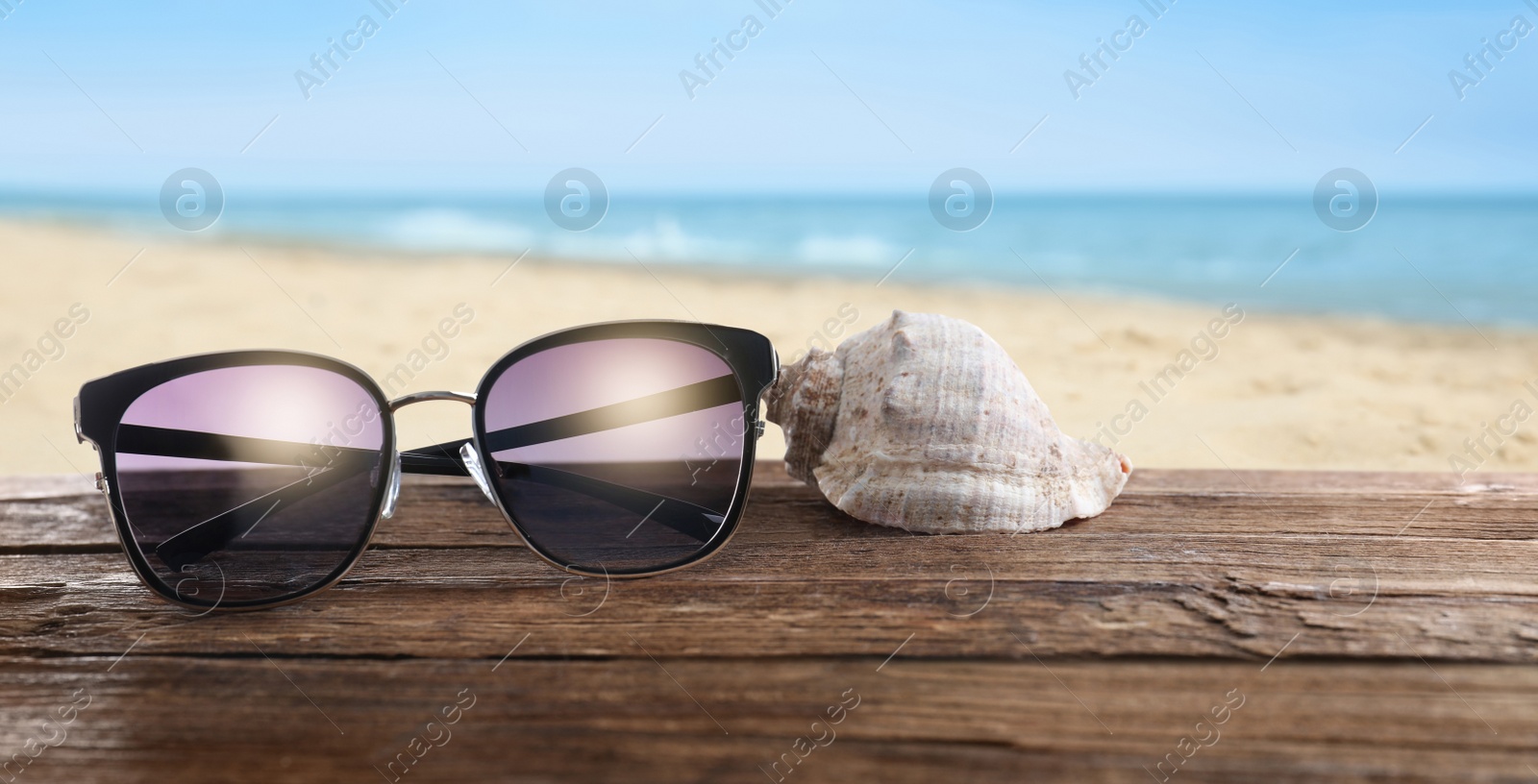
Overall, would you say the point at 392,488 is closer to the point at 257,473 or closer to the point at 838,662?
the point at 257,473

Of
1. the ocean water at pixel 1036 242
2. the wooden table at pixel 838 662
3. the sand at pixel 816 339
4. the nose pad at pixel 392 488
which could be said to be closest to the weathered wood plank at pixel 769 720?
the wooden table at pixel 838 662

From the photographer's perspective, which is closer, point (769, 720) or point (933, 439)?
point (769, 720)

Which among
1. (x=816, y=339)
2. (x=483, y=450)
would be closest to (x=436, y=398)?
(x=483, y=450)

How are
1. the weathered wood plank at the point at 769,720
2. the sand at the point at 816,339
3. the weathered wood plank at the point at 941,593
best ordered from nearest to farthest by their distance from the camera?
the weathered wood plank at the point at 769,720 < the weathered wood plank at the point at 941,593 < the sand at the point at 816,339

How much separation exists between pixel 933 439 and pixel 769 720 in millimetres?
703

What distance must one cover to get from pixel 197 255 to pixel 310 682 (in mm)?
8178

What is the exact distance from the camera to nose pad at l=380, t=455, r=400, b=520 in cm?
148

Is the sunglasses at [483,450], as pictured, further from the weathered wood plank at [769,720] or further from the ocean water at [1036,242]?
the ocean water at [1036,242]

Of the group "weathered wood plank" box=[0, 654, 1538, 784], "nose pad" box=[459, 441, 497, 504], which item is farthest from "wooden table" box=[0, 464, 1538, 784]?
"nose pad" box=[459, 441, 497, 504]

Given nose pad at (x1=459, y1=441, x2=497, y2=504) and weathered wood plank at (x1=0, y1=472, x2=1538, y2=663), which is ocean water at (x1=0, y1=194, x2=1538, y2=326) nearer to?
weathered wood plank at (x1=0, y1=472, x2=1538, y2=663)

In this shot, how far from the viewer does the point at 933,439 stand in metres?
1.56

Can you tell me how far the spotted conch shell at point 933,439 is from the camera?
4.97ft

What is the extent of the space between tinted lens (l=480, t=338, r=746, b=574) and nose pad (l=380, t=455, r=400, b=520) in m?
0.15

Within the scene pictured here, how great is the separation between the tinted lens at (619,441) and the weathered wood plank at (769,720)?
42 centimetres
